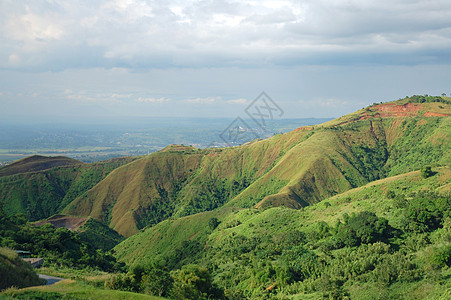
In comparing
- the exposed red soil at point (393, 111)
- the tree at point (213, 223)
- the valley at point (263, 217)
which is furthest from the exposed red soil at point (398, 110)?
the tree at point (213, 223)

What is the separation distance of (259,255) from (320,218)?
41.6ft

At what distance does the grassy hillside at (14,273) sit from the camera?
20.8 metres

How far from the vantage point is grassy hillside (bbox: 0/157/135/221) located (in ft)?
357

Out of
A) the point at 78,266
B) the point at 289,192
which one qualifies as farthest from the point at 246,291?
the point at 289,192

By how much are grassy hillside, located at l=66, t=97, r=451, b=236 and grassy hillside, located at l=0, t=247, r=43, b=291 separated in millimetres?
69043

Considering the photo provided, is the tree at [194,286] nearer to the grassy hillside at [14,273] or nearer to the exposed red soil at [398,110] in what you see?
the grassy hillside at [14,273]

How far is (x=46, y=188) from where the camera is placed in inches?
4660

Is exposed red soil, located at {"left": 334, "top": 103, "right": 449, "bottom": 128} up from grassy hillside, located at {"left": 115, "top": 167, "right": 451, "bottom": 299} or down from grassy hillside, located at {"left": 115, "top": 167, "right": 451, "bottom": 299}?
up

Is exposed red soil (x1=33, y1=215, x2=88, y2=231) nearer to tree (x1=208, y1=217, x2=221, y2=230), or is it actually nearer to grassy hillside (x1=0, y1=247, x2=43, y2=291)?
tree (x1=208, y1=217, x2=221, y2=230)

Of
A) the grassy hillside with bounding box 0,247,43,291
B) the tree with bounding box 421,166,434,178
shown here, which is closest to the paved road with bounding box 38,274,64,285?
the grassy hillside with bounding box 0,247,43,291

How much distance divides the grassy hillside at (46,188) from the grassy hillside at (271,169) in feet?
32.8

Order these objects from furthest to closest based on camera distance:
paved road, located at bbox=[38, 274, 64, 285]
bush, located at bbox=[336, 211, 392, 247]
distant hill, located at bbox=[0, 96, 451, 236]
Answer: distant hill, located at bbox=[0, 96, 451, 236] < bush, located at bbox=[336, 211, 392, 247] < paved road, located at bbox=[38, 274, 64, 285]

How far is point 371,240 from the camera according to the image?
33906 mm

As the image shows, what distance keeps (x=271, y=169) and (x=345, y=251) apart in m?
82.9
